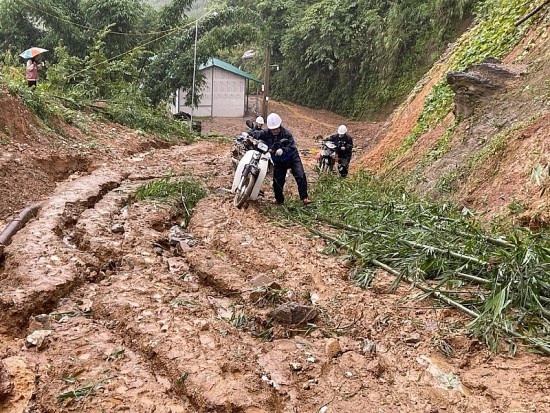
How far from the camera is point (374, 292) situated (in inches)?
181

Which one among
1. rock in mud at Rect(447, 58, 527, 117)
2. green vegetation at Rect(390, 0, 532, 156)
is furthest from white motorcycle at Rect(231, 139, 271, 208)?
green vegetation at Rect(390, 0, 532, 156)

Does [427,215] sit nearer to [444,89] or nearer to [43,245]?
[43,245]

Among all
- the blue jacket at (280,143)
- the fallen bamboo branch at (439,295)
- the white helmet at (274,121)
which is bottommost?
the fallen bamboo branch at (439,295)

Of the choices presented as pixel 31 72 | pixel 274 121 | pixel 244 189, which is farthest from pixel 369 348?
pixel 31 72

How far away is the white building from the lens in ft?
97.8

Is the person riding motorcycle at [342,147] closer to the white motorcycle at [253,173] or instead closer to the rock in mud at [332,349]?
the white motorcycle at [253,173]

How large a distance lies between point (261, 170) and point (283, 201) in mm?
856

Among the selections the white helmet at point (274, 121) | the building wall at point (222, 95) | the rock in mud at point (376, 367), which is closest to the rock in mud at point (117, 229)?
the white helmet at point (274, 121)

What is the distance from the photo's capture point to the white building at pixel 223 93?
97.8ft


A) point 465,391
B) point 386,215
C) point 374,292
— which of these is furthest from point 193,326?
point 386,215

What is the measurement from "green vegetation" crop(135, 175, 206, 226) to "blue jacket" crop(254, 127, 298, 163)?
1.37 metres

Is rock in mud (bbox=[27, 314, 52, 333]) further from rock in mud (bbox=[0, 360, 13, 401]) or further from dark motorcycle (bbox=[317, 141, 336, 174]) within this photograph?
dark motorcycle (bbox=[317, 141, 336, 174])

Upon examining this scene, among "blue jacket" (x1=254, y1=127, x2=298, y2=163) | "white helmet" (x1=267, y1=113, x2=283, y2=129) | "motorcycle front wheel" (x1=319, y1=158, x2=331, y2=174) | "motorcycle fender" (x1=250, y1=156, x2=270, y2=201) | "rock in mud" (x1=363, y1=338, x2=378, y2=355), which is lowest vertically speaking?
"motorcycle front wheel" (x1=319, y1=158, x2=331, y2=174)

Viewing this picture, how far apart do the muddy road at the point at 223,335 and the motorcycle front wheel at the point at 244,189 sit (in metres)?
1.31
